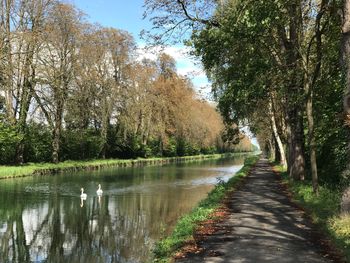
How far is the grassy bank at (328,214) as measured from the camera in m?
9.37

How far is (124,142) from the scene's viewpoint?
57.8 metres

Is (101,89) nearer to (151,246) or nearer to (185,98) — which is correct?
(185,98)

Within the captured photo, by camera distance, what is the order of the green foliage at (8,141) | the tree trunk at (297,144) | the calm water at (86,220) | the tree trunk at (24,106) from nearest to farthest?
the calm water at (86,220)
the tree trunk at (297,144)
the green foliage at (8,141)
the tree trunk at (24,106)

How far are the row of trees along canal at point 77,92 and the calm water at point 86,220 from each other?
8.59 m

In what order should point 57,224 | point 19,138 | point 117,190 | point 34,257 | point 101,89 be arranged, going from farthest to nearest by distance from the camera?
point 101,89
point 19,138
point 117,190
point 57,224
point 34,257


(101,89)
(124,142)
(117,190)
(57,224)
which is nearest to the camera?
(57,224)

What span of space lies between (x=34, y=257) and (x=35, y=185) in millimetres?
17918

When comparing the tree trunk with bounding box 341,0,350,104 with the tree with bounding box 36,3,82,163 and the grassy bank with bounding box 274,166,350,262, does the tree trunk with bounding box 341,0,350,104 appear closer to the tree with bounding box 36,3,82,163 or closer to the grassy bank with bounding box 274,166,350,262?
the grassy bank with bounding box 274,166,350,262

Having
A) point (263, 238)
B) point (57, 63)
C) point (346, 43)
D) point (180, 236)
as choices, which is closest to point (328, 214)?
point (263, 238)

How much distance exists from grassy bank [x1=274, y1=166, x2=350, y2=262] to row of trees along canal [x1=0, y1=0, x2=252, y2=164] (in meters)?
15.1

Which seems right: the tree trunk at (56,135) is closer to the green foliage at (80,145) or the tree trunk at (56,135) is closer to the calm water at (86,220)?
the green foliage at (80,145)

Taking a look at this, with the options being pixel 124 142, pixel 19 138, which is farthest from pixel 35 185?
pixel 124 142

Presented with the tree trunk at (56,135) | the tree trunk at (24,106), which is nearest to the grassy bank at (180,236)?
the tree trunk at (24,106)

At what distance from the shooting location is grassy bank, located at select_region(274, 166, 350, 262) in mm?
9367
